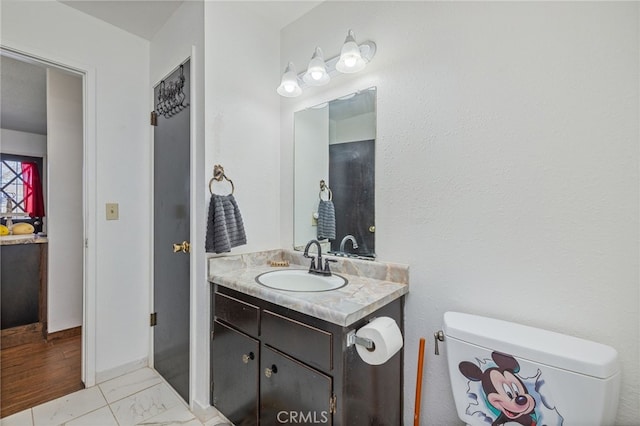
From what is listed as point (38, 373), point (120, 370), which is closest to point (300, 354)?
point (120, 370)

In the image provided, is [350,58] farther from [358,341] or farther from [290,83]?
[358,341]

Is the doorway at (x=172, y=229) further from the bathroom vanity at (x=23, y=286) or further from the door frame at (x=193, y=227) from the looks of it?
the bathroom vanity at (x=23, y=286)

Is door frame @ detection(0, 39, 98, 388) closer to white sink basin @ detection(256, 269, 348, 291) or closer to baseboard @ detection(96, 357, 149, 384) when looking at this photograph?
baseboard @ detection(96, 357, 149, 384)

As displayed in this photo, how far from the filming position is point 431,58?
1279mm

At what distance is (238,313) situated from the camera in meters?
1.38

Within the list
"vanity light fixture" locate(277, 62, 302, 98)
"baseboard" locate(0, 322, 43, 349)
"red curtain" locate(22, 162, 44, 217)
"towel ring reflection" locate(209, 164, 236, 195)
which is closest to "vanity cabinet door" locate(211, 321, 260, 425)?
"towel ring reflection" locate(209, 164, 236, 195)

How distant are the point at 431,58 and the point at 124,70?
2.03 metres

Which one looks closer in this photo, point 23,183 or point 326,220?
point 326,220

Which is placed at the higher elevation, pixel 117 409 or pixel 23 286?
pixel 23 286

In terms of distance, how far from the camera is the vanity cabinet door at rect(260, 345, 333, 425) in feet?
3.39

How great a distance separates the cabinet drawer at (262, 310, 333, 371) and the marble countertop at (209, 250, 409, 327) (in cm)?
7

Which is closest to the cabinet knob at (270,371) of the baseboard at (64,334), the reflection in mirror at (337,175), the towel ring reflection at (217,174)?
the reflection in mirror at (337,175)

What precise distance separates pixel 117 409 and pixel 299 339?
136 cm

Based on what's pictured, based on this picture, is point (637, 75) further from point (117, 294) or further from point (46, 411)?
point (46, 411)
